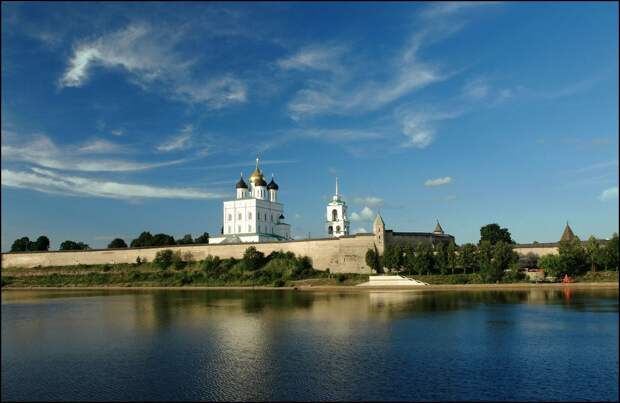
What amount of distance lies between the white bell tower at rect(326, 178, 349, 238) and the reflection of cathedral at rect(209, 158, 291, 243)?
5.37 m

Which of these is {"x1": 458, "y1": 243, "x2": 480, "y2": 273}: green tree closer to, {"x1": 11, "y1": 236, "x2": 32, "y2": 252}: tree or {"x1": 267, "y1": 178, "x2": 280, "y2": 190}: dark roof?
{"x1": 267, "y1": 178, "x2": 280, "y2": 190}: dark roof

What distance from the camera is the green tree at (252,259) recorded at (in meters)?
52.4

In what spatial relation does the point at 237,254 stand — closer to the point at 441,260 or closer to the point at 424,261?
the point at 424,261

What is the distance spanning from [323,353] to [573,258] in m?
28.7

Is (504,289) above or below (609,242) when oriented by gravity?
below

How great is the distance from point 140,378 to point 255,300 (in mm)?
21772

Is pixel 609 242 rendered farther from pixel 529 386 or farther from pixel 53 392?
pixel 53 392

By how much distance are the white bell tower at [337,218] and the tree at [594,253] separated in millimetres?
32707

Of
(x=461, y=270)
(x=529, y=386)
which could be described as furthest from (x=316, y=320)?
(x=461, y=270)

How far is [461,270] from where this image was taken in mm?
45562

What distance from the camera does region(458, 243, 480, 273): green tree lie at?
43250mm

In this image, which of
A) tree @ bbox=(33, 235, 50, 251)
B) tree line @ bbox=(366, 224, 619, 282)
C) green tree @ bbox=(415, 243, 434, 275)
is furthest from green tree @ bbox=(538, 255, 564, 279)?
tree @ bbox=(33, 235, 50, 251)

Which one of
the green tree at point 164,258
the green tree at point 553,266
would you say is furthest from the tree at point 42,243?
the green tree at point 553,266

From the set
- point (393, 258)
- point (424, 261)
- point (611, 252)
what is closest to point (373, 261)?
point (393, 258)
